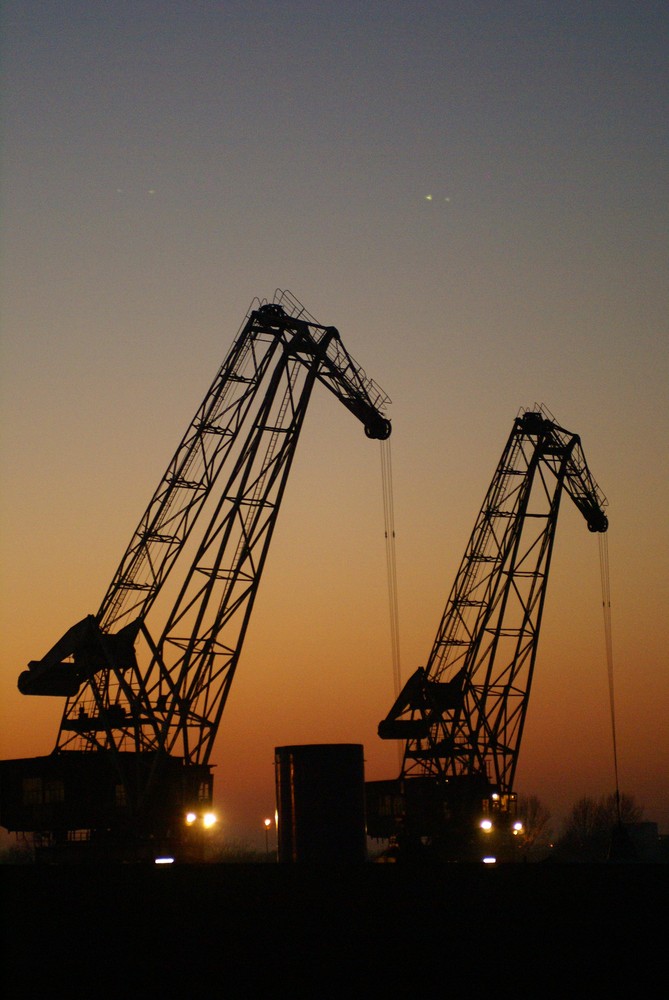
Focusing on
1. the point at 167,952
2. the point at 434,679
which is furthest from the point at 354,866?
the point at 434,679

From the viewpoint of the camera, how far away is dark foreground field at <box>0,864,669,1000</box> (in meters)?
17.3

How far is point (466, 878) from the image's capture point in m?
26.4

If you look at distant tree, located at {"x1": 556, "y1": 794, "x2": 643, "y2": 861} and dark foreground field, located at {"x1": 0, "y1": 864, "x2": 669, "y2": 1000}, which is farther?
distant tree, located at {"x1": 556, "y1": 794, "x2": 643, "y2": 861}

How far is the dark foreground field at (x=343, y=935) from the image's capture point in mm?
17328

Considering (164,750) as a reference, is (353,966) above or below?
below

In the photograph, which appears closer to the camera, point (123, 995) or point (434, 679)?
point (123, 995)

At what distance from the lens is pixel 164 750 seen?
4809cm

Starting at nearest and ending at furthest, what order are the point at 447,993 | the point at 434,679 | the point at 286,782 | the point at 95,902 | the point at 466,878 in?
the point at 447,993 < the point at 95,902 < the point at 466,878 < the point at 286,782 < the point at 434,679

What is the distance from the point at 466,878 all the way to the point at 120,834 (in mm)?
26008

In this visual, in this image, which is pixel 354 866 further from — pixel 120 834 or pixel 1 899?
pixel 120 834

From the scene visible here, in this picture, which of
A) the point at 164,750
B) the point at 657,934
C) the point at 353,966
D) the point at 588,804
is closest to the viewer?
the point at 353,966

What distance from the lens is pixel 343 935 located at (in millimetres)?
19953

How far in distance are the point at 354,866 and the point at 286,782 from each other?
3.67 m

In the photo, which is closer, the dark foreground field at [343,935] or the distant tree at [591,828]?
the dark foreground field at [343,935]
